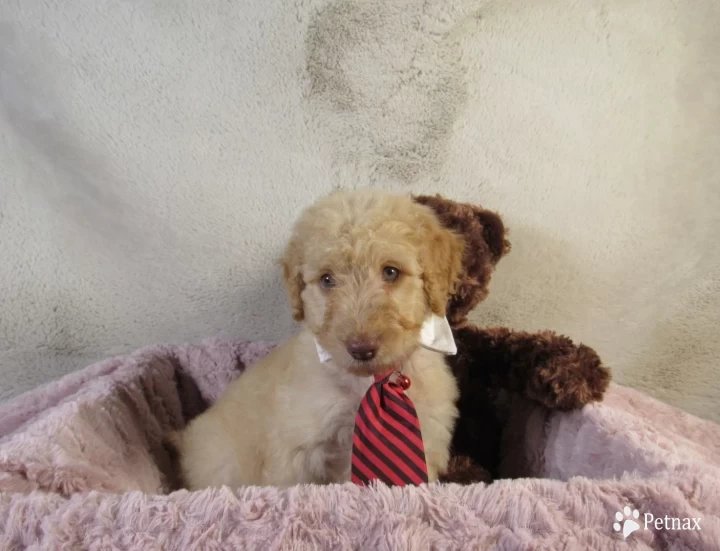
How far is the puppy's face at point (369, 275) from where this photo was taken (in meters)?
1.46

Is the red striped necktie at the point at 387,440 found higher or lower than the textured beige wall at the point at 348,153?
lower

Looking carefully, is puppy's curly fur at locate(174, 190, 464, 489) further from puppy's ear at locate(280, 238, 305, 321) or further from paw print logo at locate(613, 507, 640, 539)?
paw print logo at locate(613, 507, 640, 539)

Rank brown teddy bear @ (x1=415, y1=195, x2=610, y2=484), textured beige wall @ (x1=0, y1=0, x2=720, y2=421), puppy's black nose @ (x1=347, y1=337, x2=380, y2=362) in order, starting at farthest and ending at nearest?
textured beige wall @ (x1=0, y1=0, x2=720, y2=421)
brown teddy bear @ (x1=415, y1=195, x2=610, y2=484)
puppy's black nose @ (x1=347, y1=337, x2=380, y2=362)

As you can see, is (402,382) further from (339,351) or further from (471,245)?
(471,245)

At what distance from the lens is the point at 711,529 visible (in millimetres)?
1126

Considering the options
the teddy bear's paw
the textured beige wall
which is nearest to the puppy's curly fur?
the teddy bear's paw

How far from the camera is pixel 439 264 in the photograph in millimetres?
1646

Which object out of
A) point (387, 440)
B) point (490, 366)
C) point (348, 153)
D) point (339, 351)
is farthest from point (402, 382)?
point (348, 153)

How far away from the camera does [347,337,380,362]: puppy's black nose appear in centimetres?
140

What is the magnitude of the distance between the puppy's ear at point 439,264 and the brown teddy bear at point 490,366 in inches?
9.5

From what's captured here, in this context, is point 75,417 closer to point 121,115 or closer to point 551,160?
point 121,115

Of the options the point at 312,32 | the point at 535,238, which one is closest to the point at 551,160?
the point at 535,238

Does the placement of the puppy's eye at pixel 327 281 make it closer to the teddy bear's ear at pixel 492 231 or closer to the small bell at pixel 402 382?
the small bell at pixel 402 382

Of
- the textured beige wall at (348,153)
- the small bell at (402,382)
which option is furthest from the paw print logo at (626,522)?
the textured beige wall at (348,153)
